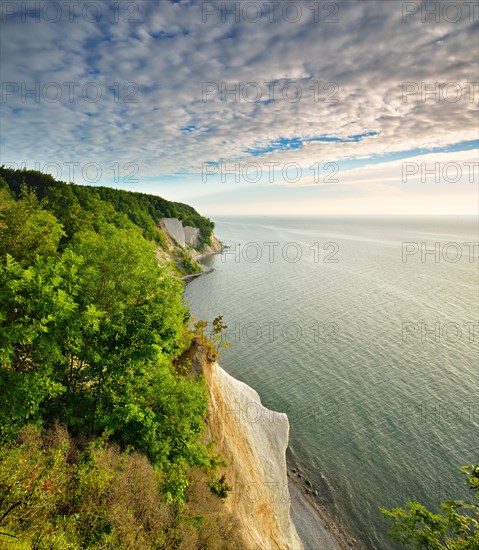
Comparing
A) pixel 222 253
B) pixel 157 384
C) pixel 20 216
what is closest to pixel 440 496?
pixel 157 384

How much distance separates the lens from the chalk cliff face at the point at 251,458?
20.0m

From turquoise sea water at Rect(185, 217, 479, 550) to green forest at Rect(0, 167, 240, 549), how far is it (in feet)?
58.3

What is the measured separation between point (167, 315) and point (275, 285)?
2779 inches

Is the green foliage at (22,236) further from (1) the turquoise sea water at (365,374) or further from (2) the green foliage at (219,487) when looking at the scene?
(1) the turquoise sea water at (365,374)

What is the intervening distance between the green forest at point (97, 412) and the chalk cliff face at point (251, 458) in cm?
254

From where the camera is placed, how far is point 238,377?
42500mm

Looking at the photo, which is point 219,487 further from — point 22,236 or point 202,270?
point 202,270

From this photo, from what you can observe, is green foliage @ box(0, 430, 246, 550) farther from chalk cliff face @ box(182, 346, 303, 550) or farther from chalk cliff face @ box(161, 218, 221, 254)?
chalk cliff face @ box(161, 218, 221, 254)

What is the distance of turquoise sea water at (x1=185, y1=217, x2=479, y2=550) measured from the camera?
28.6 m

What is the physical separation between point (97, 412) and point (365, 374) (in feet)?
125

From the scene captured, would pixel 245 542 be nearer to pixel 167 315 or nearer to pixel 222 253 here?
pixel 167 315

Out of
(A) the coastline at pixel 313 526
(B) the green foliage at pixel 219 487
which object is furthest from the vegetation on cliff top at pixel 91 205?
(A) the coastline at pixel 313 526

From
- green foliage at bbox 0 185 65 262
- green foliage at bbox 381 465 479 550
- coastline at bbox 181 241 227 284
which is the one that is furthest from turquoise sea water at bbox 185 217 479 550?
green foliage at bbox 0 185 65 262

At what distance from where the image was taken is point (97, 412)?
1370 centimetres
